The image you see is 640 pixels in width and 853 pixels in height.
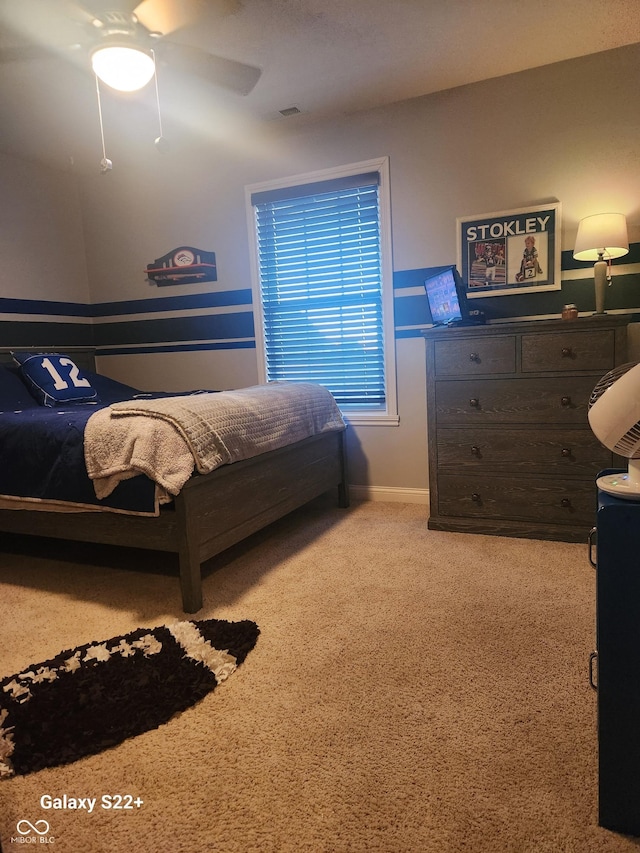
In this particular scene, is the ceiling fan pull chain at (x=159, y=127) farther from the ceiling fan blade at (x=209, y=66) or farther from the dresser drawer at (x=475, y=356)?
the dresser drawer at (x=475, y=356)

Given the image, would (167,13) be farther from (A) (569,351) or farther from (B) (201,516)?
(A) (569,351)

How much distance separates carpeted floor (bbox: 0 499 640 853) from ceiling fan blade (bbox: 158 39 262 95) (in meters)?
2.10

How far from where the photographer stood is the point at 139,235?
154 inches

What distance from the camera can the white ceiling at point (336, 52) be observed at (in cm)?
222

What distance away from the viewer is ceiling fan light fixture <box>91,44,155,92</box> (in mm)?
1888

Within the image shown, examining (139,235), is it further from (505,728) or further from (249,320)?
(505,728)

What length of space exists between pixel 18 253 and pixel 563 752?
160 inches

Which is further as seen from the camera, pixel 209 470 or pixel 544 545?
pixel 544 545

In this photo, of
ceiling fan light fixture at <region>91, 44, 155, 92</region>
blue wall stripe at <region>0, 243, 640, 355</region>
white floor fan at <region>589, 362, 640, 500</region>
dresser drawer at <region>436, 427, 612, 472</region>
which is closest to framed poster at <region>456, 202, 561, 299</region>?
blue wall stripe at <region>0, 243, 640, 355</region>

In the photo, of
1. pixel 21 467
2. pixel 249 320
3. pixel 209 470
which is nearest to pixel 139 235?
pixel 249 320

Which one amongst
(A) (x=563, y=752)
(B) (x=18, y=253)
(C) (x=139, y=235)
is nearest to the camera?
(A) (x=563, y=752)

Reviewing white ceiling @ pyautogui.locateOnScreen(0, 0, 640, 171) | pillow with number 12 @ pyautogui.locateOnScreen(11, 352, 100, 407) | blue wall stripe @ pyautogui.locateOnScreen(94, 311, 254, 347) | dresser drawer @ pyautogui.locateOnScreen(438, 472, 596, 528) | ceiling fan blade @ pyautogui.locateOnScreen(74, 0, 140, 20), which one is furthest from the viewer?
blue wall stripe @ pyautogui.locateOnScreen(94, 311, 254, 347)

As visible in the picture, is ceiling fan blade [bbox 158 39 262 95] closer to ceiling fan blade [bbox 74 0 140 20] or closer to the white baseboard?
ceiling fan blade [bbox 74 0 140 20]

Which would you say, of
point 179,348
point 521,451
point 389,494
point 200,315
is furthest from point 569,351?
point 179,348
